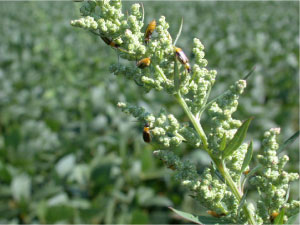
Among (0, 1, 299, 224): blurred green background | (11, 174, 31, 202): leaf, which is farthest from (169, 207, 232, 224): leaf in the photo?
(11, 174, 31, 202): leaf

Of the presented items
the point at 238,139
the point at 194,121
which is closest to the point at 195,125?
the point at 194,121

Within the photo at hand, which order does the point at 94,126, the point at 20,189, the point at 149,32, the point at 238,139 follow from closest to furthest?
the point at 238,139 → the point at 149,32 → the point at 20,189 → the point at 94,126

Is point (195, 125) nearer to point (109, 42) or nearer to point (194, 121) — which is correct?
point (194, 121)

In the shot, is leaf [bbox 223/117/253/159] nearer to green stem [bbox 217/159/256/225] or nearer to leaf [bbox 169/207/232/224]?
green stem [bbox 217/159/256/225]

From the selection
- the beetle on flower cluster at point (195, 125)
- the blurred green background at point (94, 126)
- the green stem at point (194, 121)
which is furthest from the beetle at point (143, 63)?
the blurred green background at point (94, 126)

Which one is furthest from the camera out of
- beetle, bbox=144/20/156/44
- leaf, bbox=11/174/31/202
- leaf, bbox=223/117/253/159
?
leaf, bbox=11/174/31/202

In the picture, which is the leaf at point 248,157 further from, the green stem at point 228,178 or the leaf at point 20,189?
the leaf at point 20,189
